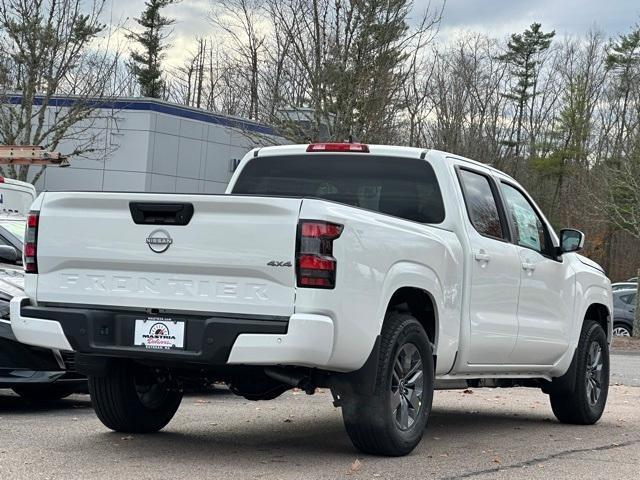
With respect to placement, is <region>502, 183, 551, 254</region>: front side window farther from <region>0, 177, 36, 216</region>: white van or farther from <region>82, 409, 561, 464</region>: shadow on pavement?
<region>0, 177, 36, 216</region>: white van

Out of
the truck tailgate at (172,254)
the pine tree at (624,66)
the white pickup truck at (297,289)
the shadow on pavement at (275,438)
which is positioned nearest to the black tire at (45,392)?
the shadow on pavement at (275,438)

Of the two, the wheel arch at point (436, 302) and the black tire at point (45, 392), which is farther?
the black tire at point (45, 392)

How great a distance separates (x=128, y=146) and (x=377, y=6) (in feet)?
→ 39.9

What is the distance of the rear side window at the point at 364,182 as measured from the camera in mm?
7598

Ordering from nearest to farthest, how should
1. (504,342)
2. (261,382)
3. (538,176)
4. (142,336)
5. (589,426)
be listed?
(142,336), (261,382), (504,342), (589,426), (538,176)

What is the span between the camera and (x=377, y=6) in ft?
68.9

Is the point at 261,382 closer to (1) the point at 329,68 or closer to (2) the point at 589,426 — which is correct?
(2) the point at 589,426

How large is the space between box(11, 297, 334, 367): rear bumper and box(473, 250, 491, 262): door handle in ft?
6.37

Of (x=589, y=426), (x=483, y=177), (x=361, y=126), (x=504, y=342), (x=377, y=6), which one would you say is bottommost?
(x=589, y=426)

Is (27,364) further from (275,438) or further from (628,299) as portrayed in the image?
(628,299)

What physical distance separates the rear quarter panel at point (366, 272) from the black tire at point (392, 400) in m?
0.23

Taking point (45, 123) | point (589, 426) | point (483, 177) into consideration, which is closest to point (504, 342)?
point (483, 177)

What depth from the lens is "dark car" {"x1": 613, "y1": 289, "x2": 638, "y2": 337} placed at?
84.0 feet

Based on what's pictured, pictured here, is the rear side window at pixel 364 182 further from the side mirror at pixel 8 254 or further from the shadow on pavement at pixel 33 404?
the shadow on pavement at pixel 33 404
